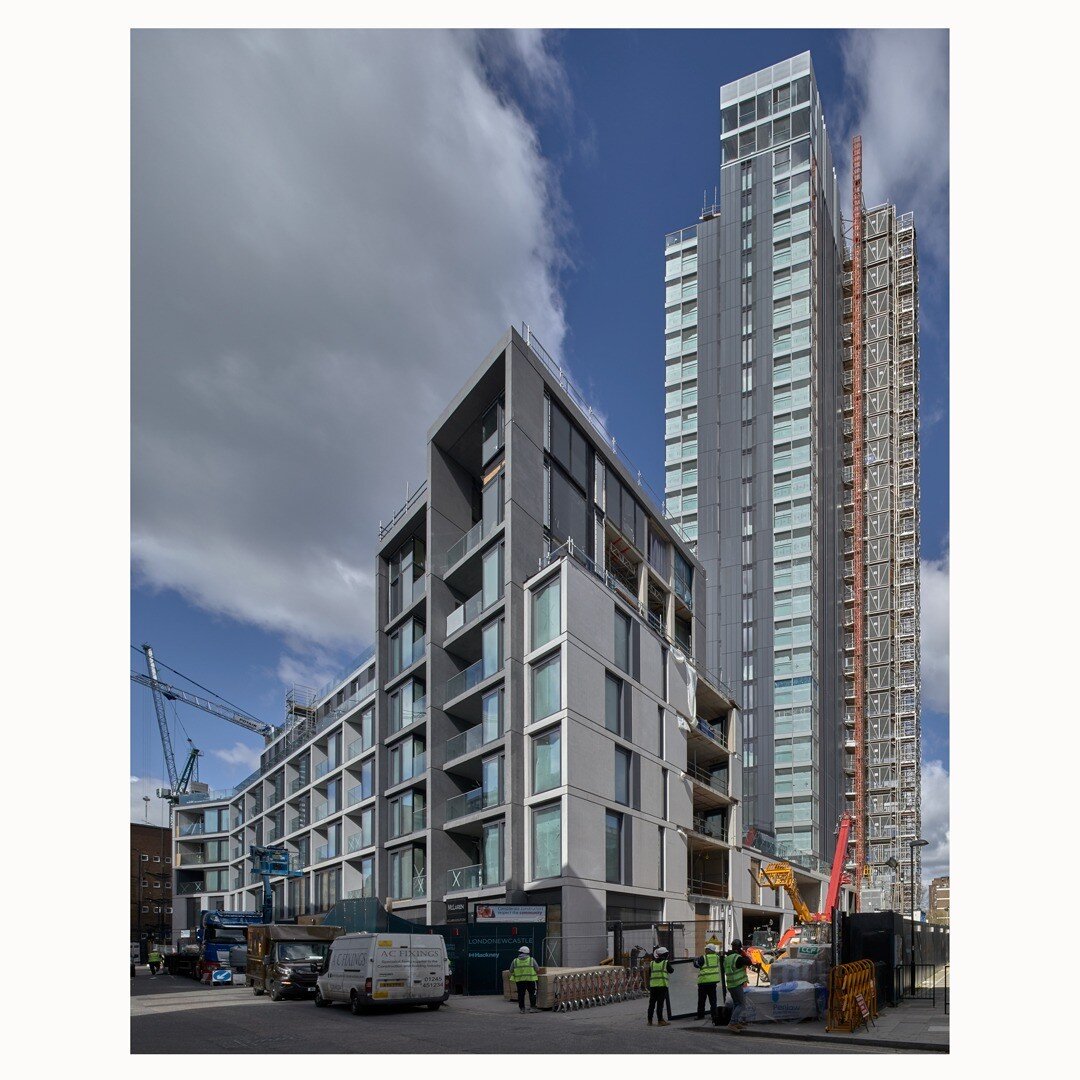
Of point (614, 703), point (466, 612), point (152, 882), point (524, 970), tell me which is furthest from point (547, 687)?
point (152, 882)

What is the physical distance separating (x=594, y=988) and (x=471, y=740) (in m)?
17.3

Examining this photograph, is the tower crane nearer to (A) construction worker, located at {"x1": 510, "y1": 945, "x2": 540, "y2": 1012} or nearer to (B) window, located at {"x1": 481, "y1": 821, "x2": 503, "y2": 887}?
(B) window, located at {"x1": 481, "y1": 821, "x2": 503, "y2": 887}

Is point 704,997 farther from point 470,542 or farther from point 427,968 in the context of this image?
point 470,542

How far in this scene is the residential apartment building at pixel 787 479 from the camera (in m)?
98.8

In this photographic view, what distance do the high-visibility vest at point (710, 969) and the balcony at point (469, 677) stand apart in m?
22.4

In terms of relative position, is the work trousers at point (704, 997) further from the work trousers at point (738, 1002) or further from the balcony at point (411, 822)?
the balcony at point (411, 822)

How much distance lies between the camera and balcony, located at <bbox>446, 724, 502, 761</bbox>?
44.8 meters

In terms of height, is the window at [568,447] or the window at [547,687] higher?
the window at [568,447]

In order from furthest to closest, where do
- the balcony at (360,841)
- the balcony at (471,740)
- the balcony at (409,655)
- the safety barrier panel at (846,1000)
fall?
the balcony at (360,841) < the balcony at (409,655) < the balcony at (471,740) < the safety barrier panel at (846,1000)

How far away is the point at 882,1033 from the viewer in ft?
66.2

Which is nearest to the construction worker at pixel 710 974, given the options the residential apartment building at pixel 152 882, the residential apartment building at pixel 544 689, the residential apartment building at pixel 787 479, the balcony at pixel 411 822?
the residential apartment building at pixel 544 689

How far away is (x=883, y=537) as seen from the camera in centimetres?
11575
